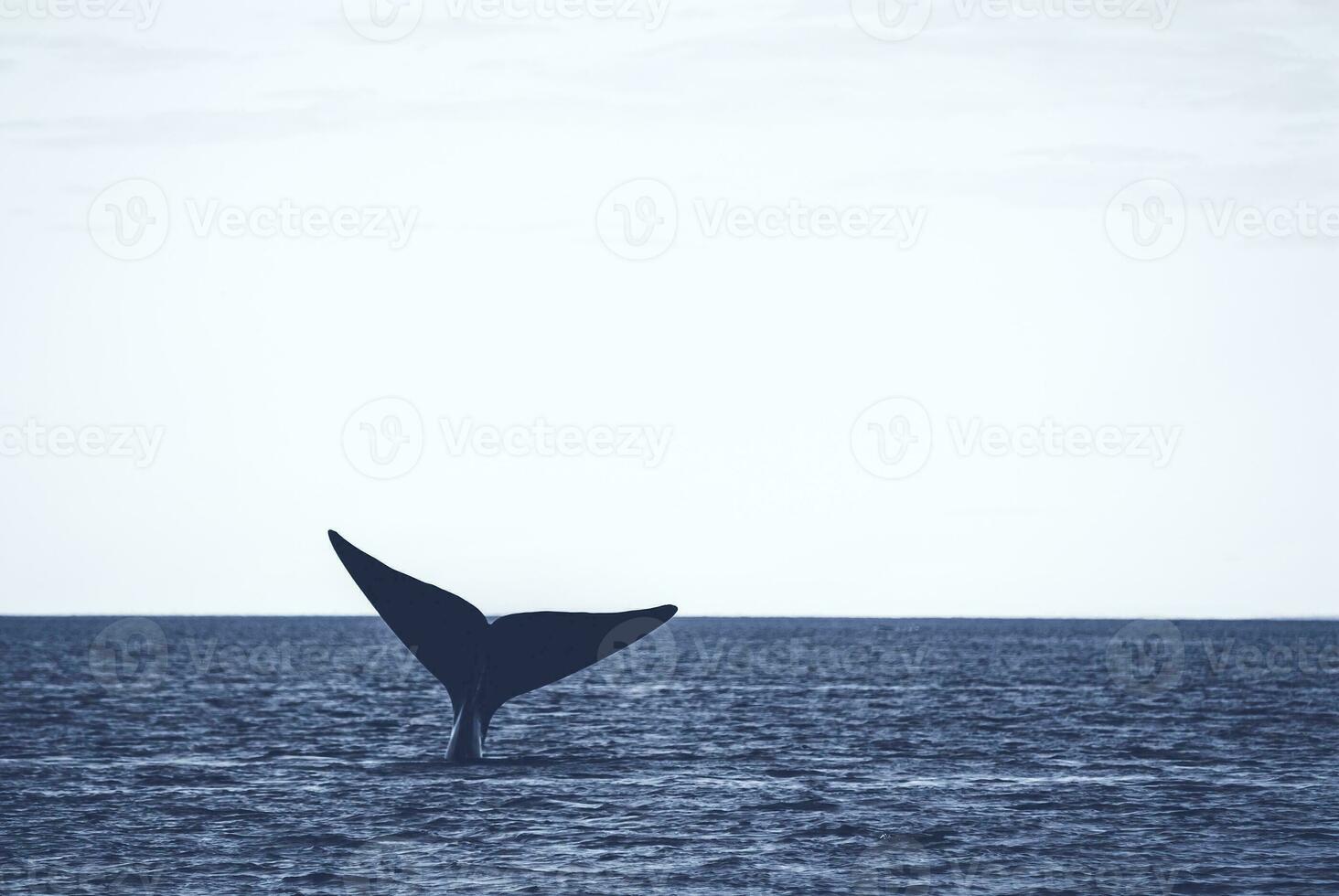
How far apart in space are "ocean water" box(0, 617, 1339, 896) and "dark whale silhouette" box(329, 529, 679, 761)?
2.39 meters

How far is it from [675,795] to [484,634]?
7389 millimetres

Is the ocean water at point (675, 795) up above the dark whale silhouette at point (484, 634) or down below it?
below

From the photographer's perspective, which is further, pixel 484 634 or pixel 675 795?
pixel 675 795

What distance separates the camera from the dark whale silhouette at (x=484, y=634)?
22250 millimetres

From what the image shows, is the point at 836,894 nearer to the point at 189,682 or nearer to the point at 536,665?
the point at 536,665

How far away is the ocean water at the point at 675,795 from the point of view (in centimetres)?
2169

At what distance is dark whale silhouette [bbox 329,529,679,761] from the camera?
2225 centimetres

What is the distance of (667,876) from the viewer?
846 inches

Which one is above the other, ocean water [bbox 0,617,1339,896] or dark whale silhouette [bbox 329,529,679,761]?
dark whale silhouette [bbox 329,529,679,761]

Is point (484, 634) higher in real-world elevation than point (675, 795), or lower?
higher

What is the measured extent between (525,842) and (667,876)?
9.63 feet

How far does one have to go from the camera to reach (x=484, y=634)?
2338 centimetres

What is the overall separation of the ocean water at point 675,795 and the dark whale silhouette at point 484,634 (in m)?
2.39

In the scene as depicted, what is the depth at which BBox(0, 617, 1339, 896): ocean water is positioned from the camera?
71.2ft
